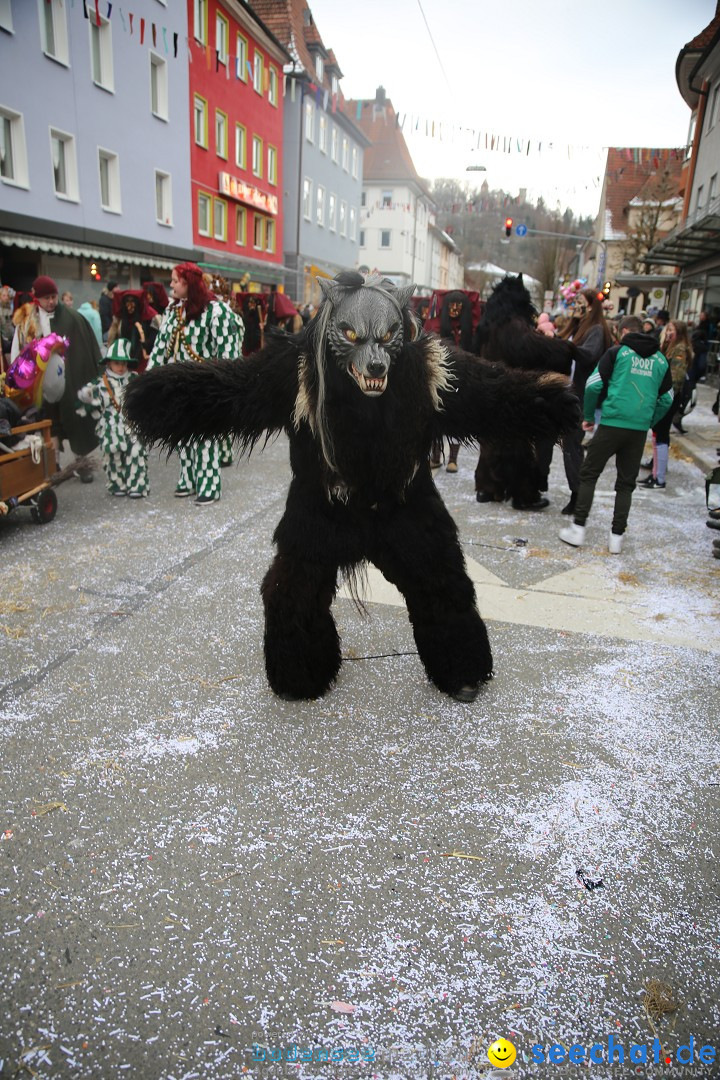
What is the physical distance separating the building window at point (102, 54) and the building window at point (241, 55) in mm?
6255

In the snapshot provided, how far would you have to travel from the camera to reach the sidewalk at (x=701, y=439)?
920 cm

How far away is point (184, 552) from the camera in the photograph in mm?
5305

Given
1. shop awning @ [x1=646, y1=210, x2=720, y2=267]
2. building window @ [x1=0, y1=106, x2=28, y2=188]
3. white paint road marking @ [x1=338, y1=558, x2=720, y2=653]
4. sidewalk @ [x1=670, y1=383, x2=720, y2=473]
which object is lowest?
white paint road marking @ [x1=338, y1=558, x2=720, y2=653]

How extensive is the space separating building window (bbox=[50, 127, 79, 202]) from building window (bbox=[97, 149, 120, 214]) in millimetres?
1446

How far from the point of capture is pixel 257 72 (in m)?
25.9

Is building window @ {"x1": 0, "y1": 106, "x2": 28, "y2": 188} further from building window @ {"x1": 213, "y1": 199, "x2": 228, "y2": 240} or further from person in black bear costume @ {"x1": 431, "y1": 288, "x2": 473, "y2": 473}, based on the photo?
person in black bear costume @ {"x1": 431, "y1": 288, "x2": 473, "y2": 473}

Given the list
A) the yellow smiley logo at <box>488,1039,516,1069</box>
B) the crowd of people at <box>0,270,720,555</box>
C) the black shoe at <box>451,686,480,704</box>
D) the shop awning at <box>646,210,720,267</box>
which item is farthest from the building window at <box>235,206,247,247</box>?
the yellow smiley logo at <box>488,1039,516,1069</box>

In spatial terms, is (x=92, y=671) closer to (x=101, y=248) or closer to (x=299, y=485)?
(x=299, y=485)

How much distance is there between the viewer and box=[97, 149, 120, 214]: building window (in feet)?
59.4

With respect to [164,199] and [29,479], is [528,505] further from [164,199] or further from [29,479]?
[164,199]

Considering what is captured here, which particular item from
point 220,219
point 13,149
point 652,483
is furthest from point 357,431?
point 220,219

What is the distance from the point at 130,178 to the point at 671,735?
806 inches

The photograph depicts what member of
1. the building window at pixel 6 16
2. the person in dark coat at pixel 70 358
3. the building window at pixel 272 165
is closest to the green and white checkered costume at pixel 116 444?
the person in dark coat at pixel 70 358

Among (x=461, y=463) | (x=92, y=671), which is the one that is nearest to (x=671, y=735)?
(x=92, y=671)
